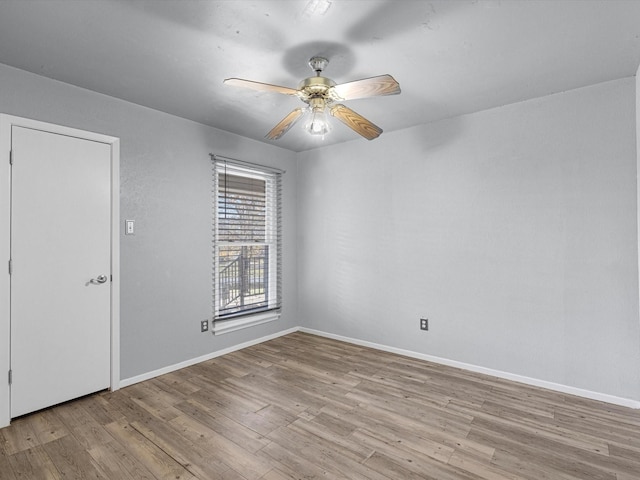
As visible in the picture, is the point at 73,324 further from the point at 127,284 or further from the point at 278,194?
the point at 278,194

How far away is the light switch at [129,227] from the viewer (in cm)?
293

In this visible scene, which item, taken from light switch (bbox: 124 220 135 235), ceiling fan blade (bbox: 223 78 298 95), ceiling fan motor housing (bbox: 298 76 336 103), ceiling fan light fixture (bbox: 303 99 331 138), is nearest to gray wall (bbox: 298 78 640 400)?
ceiling fan light fixture (bbox: 303 99 331 138)

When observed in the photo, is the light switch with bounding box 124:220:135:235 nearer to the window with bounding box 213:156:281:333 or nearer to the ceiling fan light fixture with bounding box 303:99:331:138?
the window with bounding box 213:156:281:333

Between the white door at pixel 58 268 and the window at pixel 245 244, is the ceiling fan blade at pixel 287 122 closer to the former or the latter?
the window at pixel 245 244

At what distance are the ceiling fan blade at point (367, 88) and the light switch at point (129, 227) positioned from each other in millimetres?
2078

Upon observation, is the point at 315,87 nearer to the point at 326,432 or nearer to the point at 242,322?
the point at 326,432

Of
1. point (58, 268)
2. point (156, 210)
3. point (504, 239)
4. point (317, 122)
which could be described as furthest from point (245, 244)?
point (504, 239)

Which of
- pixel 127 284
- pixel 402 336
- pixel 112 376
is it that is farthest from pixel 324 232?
pixel 112 376

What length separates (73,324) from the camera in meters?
2.62

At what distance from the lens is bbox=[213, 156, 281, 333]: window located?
12.3 feet

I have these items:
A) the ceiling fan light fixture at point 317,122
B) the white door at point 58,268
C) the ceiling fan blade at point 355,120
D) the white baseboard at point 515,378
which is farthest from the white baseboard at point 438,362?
the ceiling fan light fixture at point 317,122

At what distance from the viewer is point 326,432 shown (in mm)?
2195

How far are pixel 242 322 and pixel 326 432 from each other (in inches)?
77.4

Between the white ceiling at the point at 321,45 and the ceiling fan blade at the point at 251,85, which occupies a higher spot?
the white ceiling at the point at 321,45
